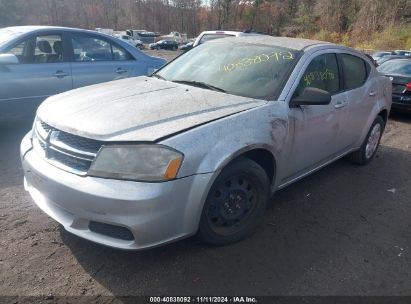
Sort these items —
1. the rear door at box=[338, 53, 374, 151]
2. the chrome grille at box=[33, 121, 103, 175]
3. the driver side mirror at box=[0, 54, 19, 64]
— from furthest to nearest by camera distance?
the driver side mirror at box=[0, 54, 19, 64], the rear door at box=[338, 53, 374, 151], the chrome grille at box=[33, 121, 103, 175]

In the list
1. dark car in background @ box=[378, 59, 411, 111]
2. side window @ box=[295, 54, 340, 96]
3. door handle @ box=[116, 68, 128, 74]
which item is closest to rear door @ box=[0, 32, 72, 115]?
door handle @ box=[116, 68, 128, 74]

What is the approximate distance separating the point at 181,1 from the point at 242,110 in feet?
289

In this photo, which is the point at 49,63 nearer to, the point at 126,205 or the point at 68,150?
the point at 68,150

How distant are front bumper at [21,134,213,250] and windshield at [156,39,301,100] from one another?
3.78ft

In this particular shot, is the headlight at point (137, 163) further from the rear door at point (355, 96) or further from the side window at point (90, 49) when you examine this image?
the side window at point (90, 49)

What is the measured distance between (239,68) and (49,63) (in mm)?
3204

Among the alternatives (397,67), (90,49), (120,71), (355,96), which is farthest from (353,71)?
(397,67)

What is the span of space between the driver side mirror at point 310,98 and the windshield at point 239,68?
19 centimetres

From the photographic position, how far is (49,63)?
17.5ft

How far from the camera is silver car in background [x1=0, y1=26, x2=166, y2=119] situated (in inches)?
195

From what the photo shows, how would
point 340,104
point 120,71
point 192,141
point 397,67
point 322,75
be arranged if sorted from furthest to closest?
point 397,67, point 120,71, point 340,104, point 322,75, point 192,141

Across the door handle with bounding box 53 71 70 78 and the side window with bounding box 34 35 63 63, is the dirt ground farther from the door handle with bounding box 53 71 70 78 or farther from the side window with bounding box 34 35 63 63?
the side window with bounding box 34 35 63 63

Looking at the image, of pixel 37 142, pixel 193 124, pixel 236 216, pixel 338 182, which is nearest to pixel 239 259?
pixel 236 216

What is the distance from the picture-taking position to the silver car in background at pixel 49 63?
16.3 ft
